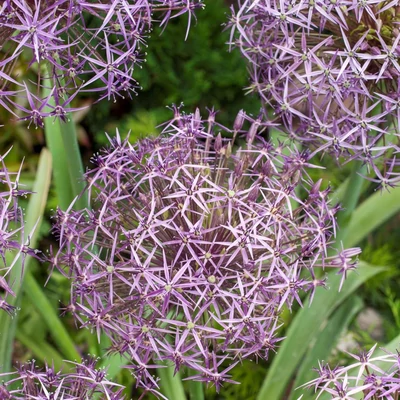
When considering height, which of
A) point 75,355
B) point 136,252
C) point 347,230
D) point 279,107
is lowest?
point 75,355

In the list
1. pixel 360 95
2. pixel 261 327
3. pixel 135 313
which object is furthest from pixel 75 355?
pixel 360 95

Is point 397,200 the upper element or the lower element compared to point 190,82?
lower

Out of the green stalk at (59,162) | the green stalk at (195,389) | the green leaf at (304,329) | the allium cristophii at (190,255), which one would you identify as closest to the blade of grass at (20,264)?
the green stalk at (59,162)

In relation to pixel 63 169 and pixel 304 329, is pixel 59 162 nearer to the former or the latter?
pixel 63 169

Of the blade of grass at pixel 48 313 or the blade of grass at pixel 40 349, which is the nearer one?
the blade of grass at pixel 48 313

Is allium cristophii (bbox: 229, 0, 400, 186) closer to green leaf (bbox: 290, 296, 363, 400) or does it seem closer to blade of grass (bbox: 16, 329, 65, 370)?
green leaf (bbox: 290, 296, 363, 400)

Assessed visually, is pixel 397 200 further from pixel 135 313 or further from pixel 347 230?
pixel 135 313

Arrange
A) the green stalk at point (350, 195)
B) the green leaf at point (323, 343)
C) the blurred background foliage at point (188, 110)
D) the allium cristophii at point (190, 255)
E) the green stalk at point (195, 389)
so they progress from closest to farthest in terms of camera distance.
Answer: the allium cristophii at point (190, 255), the green stalk at point (195, 389), the green stalk at point (350, 195), the green leaf at point (323, 343), the blurred background foliage at point (188, 110)

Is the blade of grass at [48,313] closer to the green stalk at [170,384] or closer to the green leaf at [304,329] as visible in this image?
the green stalk at [170,384]
